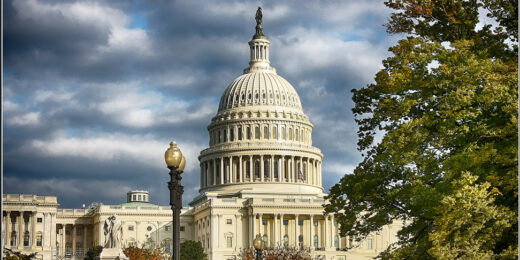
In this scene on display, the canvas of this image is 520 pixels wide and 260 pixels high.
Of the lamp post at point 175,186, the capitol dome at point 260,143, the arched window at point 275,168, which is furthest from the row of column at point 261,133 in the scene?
the lamp post at point 175,186

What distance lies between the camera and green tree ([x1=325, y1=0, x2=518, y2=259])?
33.6 m

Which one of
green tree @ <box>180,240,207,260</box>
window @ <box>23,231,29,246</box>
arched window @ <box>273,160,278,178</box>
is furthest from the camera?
arched window @ <box>273,160,278,178</box>

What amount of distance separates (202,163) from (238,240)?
1084 inches

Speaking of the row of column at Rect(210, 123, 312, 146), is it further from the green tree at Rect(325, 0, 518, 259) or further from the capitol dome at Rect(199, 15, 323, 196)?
the green tree at Rect(325, 0, 518, 259)

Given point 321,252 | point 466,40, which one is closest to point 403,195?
point 466,40

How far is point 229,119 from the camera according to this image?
178 meters

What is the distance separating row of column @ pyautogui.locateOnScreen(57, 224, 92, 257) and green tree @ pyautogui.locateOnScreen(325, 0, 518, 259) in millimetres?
139852

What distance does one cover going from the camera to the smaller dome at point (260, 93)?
583 feet

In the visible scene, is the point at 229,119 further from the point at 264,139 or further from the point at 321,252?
the point at 321,252

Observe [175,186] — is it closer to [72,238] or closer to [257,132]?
[257,132]

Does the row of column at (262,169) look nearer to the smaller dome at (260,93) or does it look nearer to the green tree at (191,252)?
the smaller dome at (260,93)

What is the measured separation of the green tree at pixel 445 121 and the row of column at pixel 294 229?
115m

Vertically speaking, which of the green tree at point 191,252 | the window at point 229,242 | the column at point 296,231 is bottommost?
the green tree at point 191,252

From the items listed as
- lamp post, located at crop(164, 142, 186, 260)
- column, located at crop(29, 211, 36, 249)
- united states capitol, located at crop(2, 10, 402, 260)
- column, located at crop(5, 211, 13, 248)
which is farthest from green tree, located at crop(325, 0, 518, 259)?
column, located at crop(29, 211, 36, 249)
